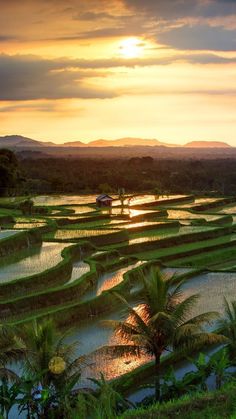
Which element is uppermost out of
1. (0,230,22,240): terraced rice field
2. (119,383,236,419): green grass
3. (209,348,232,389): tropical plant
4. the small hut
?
the small hut

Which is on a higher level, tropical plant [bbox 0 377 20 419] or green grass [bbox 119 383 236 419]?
green grass [bbox 119 383 236 419]

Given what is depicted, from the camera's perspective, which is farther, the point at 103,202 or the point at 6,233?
the point at 103,202

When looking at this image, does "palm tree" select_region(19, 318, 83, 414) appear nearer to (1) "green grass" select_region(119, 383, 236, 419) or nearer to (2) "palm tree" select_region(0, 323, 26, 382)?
(2) "palm tree" select_region(0, 323, 26, 382)

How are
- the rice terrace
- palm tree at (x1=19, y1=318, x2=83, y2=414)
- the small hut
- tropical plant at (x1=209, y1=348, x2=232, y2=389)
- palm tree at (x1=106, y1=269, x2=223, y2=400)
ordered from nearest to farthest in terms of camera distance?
palm tree at (x1=19, y1=318, x2=83, y2=414) → palm tree at (x1=106, y1=269, x2=223, y2=400) → tropical plant at (x1=209, y1=348, x2=232, y2=389) → the rice terrace → the small hut

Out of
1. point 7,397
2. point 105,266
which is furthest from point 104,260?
point 7,397

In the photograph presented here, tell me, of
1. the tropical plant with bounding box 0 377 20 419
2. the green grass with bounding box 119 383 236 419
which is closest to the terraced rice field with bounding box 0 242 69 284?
the tropical plant with bounding box 0 377 20 419

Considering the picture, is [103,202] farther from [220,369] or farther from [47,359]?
[47,359]

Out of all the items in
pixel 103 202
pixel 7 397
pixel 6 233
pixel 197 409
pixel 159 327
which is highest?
pixel 103 202
